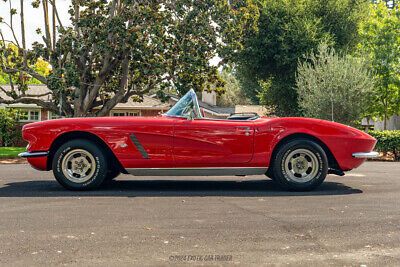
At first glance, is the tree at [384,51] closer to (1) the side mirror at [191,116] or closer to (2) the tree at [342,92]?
(2) the tree at [342,92]

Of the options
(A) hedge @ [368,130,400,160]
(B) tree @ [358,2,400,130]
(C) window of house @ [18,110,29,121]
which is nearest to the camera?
(A) hedge @ [368,130,400,160]

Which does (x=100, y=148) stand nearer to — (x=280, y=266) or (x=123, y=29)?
(x=280, y=266)

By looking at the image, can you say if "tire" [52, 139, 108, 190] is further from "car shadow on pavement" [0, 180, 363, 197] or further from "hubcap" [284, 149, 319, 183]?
"hubcap" [284, 149, 319, 183]

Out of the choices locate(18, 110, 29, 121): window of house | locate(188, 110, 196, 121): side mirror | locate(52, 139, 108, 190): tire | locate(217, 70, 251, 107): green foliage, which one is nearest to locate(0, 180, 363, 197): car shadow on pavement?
locate(52, 139, 108, 190): tire

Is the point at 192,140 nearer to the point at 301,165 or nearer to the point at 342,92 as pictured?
the point at 301,165

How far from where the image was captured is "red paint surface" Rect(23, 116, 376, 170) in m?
5.98

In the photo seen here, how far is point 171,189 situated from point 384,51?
23211mm

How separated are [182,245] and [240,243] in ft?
1.61

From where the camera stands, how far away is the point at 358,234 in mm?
3832

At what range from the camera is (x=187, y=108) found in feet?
20.5

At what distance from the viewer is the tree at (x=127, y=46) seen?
57.8 ft

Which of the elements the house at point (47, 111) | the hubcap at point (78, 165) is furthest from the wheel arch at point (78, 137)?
the house at point (47, 111)

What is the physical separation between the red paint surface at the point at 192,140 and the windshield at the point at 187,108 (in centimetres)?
17

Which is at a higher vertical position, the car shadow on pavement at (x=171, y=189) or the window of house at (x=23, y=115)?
the window of house at (x=23, y=115)
